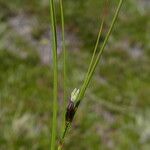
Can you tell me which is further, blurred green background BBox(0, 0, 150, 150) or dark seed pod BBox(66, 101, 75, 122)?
blurred green background BBox(0, 0, 150, 150)

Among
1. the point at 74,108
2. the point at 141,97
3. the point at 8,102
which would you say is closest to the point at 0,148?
the point at 8,102

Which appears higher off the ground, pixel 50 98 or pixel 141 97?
pixel 50 98

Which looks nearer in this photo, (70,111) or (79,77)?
(70,111)

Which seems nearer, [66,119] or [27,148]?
[66,119]

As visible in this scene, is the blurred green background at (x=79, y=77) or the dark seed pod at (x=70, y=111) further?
the blurred green background at (x=79, y=77)

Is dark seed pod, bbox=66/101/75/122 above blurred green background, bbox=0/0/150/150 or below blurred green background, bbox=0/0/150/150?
above

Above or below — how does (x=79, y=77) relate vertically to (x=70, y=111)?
below

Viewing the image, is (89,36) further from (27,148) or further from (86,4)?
(27,148)

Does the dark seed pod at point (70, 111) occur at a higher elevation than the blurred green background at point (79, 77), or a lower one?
higher
